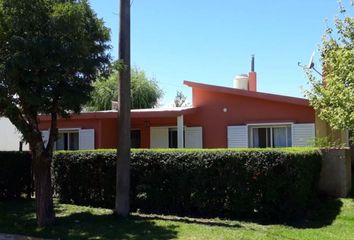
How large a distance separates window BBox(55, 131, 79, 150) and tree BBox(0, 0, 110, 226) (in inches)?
452

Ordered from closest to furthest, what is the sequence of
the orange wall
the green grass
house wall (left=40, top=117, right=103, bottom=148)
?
the green grass < the orange wall < house wall (left=40, top=117, right=103, bottom=148)

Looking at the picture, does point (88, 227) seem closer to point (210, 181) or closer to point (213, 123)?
point (210, 181)

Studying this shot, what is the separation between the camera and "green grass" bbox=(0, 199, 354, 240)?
9.49m

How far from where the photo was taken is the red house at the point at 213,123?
18.2 meters

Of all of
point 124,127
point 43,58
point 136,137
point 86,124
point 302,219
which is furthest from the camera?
point 136,137

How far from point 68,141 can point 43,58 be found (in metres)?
13.1

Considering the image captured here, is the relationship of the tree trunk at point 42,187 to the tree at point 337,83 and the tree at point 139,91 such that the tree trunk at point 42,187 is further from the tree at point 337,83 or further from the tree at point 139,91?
the tree at point 139,91

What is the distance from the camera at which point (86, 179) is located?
1318cm

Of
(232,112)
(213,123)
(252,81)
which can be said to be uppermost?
(252,81)

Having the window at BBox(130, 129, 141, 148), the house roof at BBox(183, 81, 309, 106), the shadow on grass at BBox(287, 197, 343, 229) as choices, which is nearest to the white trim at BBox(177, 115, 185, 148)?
the house roof at BBox(183, 81, 309, 106)

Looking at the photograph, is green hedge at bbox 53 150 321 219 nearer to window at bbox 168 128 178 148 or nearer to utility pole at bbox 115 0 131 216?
utility pole at bbox 115 0 131 216

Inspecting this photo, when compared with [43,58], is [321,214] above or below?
below

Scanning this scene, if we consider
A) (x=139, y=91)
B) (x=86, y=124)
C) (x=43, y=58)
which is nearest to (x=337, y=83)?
(x=43, y=58)

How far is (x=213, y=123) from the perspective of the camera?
19.7 meters
